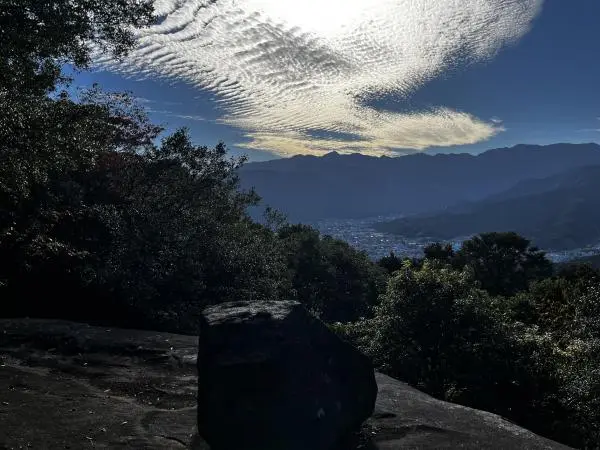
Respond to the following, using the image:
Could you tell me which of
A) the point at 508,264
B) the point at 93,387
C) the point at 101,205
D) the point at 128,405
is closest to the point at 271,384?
the point at 128,405

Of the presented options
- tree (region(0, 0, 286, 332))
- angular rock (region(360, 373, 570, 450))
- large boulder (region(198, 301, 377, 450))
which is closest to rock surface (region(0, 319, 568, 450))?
angular rock (region(360, 373, 570, 450))

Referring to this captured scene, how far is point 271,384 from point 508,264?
175 feet

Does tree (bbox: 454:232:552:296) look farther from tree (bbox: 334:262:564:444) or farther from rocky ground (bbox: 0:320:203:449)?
rocky ground (bbox: 0:320:203:449)

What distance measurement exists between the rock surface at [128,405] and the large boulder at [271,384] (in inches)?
32.6

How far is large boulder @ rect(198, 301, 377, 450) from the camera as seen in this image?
7242 millimetres

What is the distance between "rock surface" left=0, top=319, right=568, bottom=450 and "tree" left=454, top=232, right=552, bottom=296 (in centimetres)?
4688

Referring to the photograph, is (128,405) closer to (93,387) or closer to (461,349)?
(93,387)

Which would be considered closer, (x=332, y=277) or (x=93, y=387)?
(x=93, y=387)

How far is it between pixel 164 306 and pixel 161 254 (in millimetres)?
2320

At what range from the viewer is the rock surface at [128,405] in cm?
789

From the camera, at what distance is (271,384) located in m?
7.29

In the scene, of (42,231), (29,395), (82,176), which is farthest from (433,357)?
(82,176)

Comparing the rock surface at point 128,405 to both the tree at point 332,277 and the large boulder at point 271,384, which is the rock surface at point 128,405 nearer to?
the large boulder at point 271,384

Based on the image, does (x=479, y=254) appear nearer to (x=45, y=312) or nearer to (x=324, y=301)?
(x=324, y=301)
